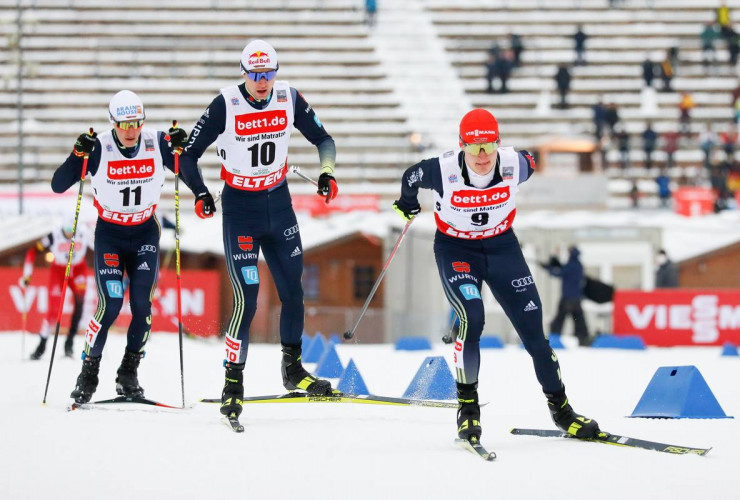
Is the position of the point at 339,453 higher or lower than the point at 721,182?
lower

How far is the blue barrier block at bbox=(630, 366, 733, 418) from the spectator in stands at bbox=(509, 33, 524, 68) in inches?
1094

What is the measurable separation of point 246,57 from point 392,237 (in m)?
13.8

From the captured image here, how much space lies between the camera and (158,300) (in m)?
20.2

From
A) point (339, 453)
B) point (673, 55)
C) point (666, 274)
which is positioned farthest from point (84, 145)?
point (673, 55)

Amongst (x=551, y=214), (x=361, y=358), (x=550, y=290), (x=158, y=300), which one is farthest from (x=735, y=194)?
(x=361, y=358)

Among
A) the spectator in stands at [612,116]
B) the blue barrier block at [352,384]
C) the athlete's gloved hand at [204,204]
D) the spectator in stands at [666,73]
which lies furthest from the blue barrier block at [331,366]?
the spectator in stands at [666,73]

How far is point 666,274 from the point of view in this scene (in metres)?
20.6

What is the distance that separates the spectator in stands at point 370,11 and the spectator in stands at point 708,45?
9.41 meters

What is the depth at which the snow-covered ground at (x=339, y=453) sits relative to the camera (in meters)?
5.18

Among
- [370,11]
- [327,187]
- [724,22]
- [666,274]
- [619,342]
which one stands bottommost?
[619,342]

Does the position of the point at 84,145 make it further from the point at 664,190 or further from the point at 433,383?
the point at 664,190

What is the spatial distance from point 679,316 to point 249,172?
12679 millimetres

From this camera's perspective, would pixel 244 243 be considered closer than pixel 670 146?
Yes

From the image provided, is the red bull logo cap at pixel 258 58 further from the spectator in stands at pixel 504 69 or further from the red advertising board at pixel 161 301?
the spectator in stands at pixel 504 69
